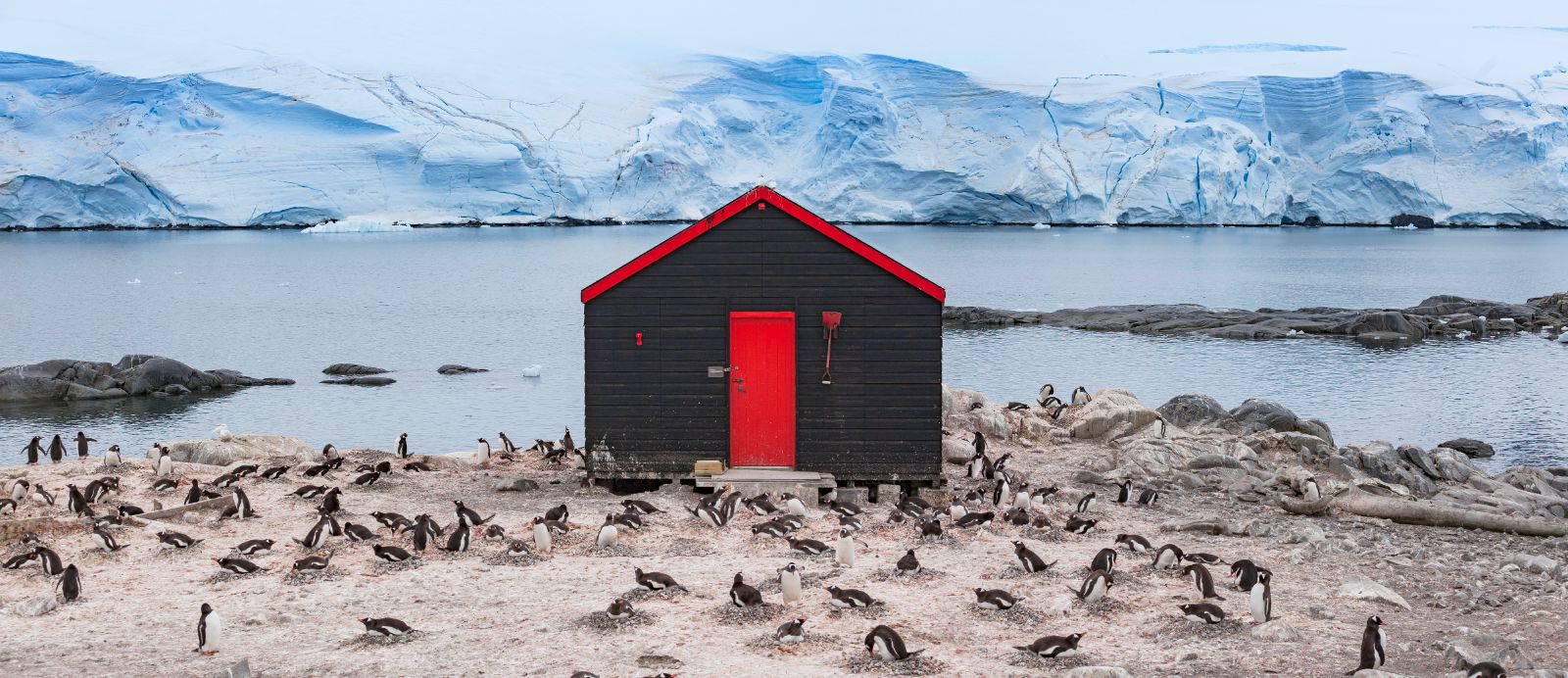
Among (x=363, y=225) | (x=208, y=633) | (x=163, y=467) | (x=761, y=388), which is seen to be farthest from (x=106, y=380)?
(x=363, y=225)

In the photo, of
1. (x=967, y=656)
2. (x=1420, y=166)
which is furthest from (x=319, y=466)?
(x=1420, y=166)

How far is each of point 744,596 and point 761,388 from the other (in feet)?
17.1

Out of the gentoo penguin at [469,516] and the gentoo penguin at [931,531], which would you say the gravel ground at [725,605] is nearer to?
the gentoo penguin at [931,531]

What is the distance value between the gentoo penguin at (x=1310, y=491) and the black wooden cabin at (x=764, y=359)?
14.2 ft

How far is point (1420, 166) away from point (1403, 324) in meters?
41.1

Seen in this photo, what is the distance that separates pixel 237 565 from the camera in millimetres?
11211

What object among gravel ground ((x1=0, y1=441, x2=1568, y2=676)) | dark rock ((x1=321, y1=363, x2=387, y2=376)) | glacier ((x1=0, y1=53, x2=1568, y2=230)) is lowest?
gravel ground ((x1=0, y1=441, x2=1568, y2=676))

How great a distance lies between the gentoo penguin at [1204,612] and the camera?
9.55 m

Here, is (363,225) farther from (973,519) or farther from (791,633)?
(791,633)

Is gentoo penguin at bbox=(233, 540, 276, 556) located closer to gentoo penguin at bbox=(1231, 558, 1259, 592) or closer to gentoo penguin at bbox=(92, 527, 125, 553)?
gentoo penguin at bbox=(92, 527, 125, 553)

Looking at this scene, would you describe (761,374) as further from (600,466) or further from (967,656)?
(967,656)

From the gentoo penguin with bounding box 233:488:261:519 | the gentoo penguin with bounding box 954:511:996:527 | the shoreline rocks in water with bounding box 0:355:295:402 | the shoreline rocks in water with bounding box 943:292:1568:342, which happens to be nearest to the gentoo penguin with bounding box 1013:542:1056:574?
the gentoo penguin with bounding box 954:511:996:527

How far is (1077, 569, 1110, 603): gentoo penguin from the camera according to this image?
10195 mm

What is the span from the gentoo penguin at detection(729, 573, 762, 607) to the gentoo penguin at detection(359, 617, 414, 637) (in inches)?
96.0
